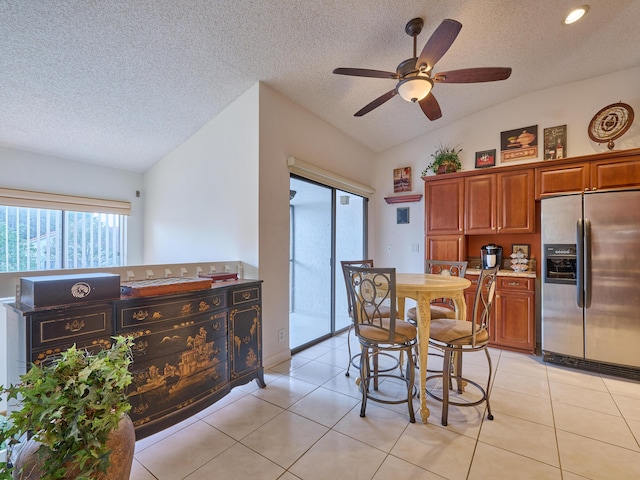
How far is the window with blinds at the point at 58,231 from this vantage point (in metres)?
3.12

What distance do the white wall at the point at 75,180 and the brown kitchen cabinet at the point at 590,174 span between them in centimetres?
514

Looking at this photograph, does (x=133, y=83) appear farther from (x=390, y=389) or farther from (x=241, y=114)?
(x=390, y=389)

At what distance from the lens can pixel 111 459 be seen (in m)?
1.07

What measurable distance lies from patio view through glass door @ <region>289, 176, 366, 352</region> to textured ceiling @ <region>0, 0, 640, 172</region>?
119 centimetres

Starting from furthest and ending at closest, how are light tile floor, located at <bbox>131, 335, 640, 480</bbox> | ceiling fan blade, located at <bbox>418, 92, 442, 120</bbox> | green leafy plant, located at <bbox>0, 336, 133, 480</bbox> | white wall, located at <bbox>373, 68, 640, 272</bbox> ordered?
white wall, located at <bbox>373, 68, 640, 272</bbox> < ceiling fan blade, located at <bbox>418, 92, 442, 120</bbox> < light tile floor, located at <bbox>131, 335, 640, 480</bbox> < green leafy plant, located at <bbox>0, 336, 133, 480</bbox>

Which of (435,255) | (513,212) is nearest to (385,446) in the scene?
(435,255)

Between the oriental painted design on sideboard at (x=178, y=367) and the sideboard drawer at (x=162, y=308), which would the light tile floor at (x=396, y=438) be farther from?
the sideboard drawer at (x=162, y=308)

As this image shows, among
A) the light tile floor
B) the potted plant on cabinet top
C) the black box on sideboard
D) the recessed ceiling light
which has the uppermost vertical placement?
the recessed ceiling light

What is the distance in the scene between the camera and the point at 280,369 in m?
2.87

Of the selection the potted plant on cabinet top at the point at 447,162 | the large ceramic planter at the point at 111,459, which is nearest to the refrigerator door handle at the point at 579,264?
the potted plant on cabinet top at the point at 447,162

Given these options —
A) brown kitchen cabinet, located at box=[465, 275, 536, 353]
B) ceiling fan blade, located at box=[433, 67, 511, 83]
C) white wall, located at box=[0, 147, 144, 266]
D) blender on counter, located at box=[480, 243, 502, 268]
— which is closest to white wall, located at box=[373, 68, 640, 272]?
blender on counter, located at box=[480, 243, 502, 268]

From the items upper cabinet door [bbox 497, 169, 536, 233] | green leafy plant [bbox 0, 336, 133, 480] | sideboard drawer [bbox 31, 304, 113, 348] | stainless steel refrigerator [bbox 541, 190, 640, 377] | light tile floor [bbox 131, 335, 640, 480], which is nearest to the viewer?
green leafy plant [bbox 0, 336, 133, 480]

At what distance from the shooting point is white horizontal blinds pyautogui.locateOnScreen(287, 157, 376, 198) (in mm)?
3105

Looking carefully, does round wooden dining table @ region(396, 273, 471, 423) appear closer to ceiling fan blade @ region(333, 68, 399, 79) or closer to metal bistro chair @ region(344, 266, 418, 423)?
metal bistro chair @ region(344, 266, 418, 423)
